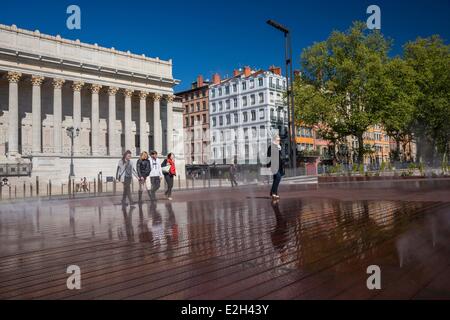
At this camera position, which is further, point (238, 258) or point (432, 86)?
point (432, 86)

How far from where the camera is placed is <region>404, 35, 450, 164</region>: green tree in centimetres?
4731

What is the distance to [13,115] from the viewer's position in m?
40.0

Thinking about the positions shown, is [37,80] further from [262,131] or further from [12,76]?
[262,131]

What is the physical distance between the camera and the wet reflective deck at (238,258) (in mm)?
3203

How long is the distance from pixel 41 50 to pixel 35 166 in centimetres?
1348

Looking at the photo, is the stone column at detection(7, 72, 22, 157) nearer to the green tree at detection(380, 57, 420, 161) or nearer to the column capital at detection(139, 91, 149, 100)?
the column capital at detection(139, 91, 149, 100)

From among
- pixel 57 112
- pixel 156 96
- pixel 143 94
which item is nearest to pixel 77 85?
pixel 57 112

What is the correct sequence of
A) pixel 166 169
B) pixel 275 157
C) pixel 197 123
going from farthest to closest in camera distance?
1. pixel 197 123
2. pixel 166 169
3. pixel 275 157

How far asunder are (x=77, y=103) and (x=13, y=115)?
284 inches

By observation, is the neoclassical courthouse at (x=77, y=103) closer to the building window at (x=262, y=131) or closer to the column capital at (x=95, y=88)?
the column capital at (x=95, y=88)

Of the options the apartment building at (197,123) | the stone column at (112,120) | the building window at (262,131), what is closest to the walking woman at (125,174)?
the stone column at (112,120)

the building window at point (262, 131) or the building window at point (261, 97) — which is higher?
the building window at point (261, 97)

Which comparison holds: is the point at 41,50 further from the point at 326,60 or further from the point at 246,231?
the point at 246,231

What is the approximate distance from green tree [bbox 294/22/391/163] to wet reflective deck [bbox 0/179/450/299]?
3757 centimetres
